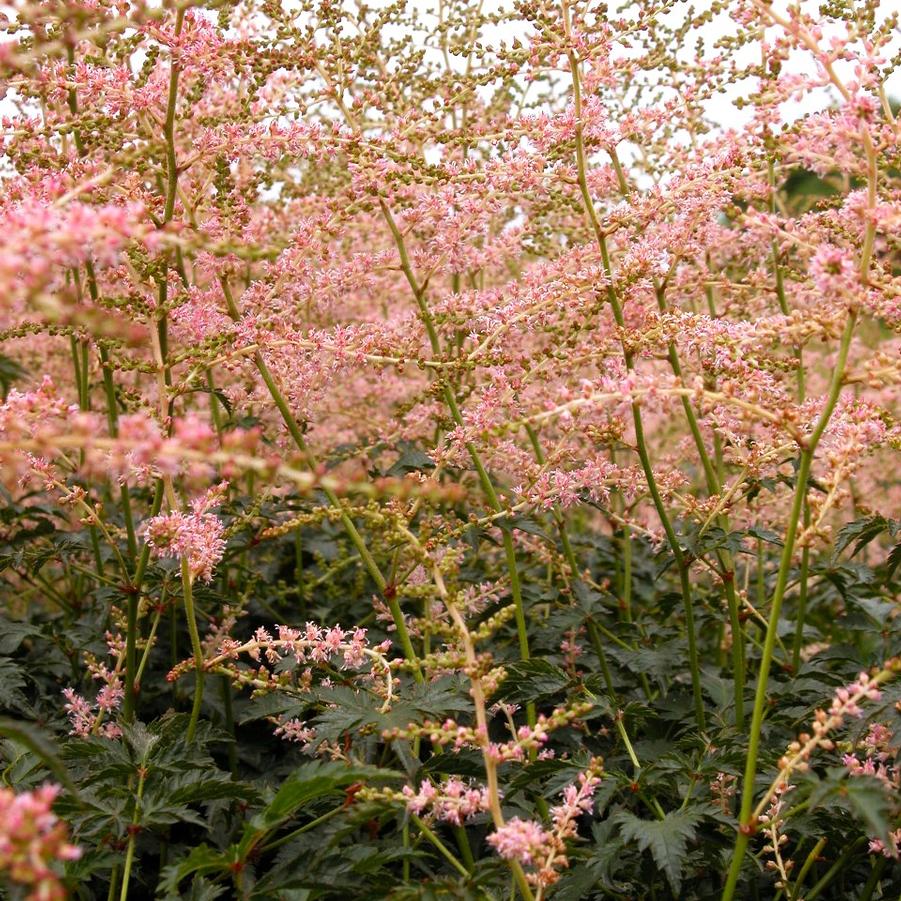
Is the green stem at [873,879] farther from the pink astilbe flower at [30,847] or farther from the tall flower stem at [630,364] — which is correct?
the pink astilbe flower at [30,847]

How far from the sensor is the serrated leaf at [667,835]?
2.52 metres

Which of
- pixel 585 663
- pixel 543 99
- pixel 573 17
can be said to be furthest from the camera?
pixel 543 99

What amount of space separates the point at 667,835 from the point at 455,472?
7.43ft

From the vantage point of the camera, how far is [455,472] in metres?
4.65

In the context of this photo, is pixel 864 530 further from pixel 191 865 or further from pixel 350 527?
pixel 191 865

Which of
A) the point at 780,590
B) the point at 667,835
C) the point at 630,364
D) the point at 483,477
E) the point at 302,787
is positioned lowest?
the point at 667,835

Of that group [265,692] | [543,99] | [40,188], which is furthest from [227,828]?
[543,99]

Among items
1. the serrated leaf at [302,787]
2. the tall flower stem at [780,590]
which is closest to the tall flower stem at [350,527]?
the serrated leaf at [302,787]

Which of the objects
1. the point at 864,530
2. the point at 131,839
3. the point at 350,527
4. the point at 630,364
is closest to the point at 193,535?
the point at 350,527

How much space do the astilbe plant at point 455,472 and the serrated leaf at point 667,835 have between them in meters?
0.01

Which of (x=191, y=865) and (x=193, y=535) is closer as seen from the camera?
(x=191, y=865)

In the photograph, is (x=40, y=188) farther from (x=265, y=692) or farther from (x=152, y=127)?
(x=265, y=692)

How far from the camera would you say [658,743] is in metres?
3.34

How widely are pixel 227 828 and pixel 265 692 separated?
0.58 m
